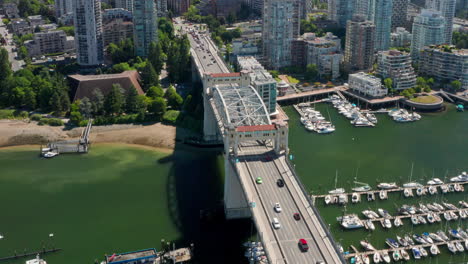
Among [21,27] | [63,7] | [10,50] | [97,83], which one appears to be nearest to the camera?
[97,83]

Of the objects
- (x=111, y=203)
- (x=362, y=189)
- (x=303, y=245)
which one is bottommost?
(x=111, y=203)

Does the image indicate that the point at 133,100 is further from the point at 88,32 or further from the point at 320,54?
the point at 320,54

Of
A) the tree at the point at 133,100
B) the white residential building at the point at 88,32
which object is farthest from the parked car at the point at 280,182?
the white residential building at the point at 88,32

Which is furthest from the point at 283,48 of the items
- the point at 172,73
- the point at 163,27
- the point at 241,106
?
the point at 241,106

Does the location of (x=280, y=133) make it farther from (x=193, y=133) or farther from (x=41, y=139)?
(x=41, y=139)

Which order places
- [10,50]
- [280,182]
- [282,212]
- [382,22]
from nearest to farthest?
[282,212]
[280,182]
[382,22]
[10,50]

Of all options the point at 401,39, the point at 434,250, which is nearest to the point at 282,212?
the point at 434,250

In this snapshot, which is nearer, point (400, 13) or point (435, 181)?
point (435, 181)

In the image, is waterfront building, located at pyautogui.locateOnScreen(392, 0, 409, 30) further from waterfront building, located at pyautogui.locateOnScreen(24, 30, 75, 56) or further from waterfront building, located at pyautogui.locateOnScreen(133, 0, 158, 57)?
waterfront building, located at pyautogui.locateOnScreen(24, 30, 75, 56)
